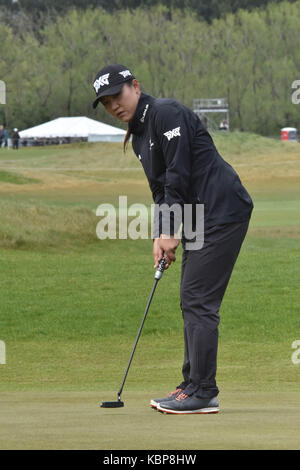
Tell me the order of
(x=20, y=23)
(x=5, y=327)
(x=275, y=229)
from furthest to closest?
(x=20, y=23) → (x=275, y=229) → (x=5, y=327)

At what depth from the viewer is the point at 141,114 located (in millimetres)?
5379

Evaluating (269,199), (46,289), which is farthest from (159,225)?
(269,199)

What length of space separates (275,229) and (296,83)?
221ft

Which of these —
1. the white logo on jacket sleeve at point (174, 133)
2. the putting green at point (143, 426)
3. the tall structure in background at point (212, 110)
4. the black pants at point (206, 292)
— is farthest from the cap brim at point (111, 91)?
the tall structure in background at point (212, 110)

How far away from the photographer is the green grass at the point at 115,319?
641 centimetres

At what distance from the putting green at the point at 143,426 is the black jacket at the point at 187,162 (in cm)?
102

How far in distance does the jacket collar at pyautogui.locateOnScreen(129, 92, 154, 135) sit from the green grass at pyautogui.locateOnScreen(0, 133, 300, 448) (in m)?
1.51

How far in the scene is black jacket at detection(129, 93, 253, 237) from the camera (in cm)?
521

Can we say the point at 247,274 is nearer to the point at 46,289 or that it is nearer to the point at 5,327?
the point at 46,289

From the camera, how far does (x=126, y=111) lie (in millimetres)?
5406

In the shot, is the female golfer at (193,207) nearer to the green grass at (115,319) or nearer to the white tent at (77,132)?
the green grass at (115,319)

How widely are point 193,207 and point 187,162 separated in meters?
0.26

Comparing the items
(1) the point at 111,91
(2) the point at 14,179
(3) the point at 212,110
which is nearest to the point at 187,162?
(1) the point at 111,91

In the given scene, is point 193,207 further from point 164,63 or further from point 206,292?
point 164,63
